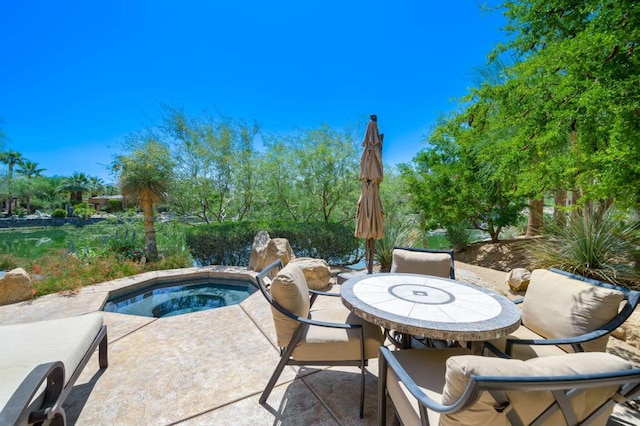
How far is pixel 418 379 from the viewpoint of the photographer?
149cm

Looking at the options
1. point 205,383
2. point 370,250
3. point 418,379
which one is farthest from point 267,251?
point 418,379

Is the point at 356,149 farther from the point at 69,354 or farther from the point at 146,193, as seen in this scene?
the point at 69,354

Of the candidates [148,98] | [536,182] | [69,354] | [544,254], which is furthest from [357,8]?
[69,354]

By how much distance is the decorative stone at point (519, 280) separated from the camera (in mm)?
4367

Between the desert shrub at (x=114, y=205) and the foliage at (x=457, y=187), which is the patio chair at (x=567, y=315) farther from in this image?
the desert shrub at (x=114, y=205)

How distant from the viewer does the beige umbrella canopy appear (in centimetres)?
438

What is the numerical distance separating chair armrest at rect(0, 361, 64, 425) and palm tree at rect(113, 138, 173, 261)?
225 inches

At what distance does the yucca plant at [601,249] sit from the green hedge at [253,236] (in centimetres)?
402

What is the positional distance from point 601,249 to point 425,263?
3.33 metres

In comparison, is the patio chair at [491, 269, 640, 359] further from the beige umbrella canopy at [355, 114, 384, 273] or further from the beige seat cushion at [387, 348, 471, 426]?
the beige umbrella canopy at [355, 114, 384, 273]

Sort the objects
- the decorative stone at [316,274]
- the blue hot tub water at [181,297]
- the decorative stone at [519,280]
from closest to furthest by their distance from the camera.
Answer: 1. the blue hot tub water at [181,297]
2. the decorative stone at [519,280]
3. the decorative stone at [316,274]

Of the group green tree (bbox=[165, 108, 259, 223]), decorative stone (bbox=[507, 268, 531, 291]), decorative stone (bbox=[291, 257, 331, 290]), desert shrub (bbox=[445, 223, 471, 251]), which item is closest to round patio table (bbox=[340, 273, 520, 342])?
decorative stone (bbox=[291, 257, 331, 290])

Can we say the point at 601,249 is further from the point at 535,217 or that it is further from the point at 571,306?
the point at 535,217

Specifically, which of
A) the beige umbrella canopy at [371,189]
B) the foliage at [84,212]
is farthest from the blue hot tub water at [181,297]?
the foliage at [84,212]
